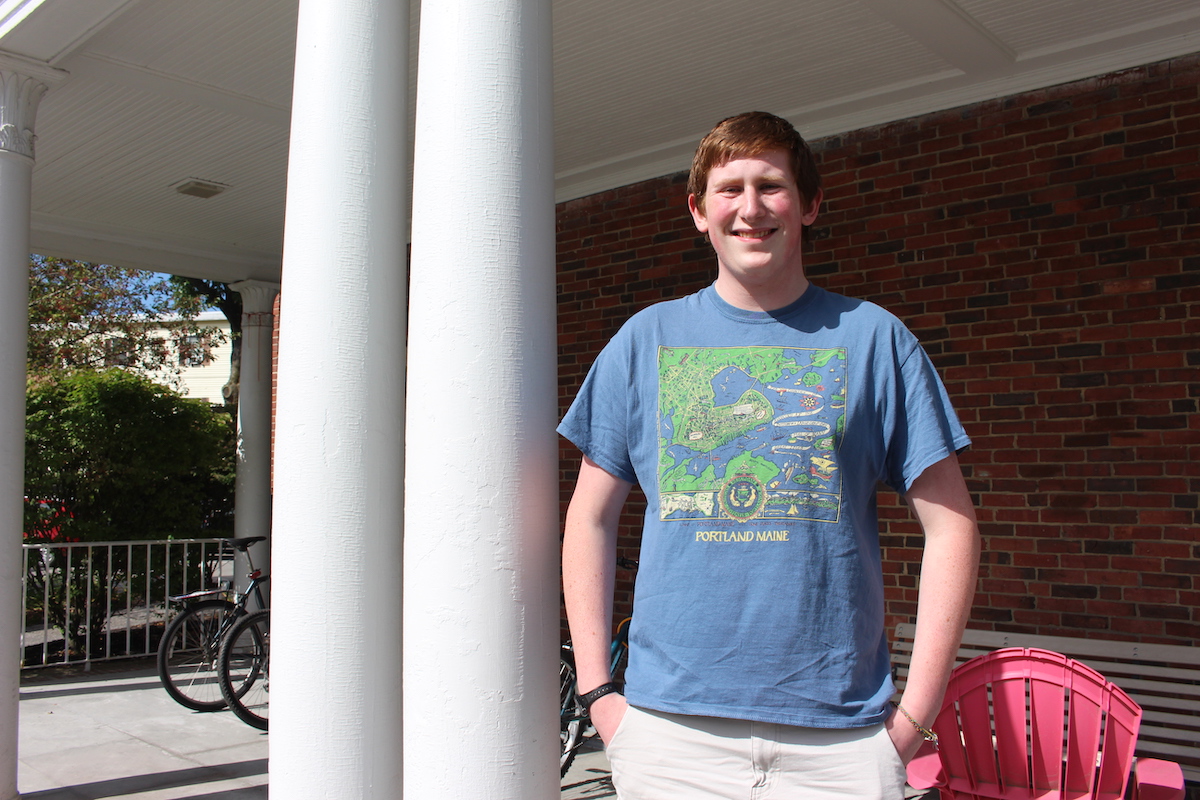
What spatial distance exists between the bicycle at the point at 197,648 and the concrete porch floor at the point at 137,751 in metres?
0.13

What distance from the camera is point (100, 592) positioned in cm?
834

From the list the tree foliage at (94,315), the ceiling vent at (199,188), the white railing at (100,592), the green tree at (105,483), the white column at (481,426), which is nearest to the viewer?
the white column at (481,426)

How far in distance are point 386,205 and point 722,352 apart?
1.15 metres

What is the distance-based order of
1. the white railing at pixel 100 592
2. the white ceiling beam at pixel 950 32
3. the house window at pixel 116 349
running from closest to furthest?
the white ceiling beam at pixel 950 32 < the white railing at pixel 100 592 < the house window at pixel 116 349

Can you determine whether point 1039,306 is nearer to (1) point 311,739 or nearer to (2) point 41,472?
(1) point 311,739

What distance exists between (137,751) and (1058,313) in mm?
5181

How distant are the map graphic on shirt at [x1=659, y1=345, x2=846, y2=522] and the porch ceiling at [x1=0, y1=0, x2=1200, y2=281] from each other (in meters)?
2.92

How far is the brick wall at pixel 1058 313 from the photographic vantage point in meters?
4.20

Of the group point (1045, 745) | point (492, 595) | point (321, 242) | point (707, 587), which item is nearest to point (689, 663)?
point (707, 587)

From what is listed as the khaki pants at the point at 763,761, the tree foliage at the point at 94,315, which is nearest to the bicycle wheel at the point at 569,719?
the khaki pants at the point at 763,761

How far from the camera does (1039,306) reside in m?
4.57

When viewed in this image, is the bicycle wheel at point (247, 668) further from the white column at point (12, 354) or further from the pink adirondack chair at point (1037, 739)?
the pink adirondack chair at point (1037, 739)

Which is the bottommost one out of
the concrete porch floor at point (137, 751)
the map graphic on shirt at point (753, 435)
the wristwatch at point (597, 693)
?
the concrete porch floor at point (137, 751)

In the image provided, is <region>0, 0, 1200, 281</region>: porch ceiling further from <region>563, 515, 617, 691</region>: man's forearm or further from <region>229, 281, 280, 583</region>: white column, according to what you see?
<region>563, 515, 617, 691</region>: man's forearm
